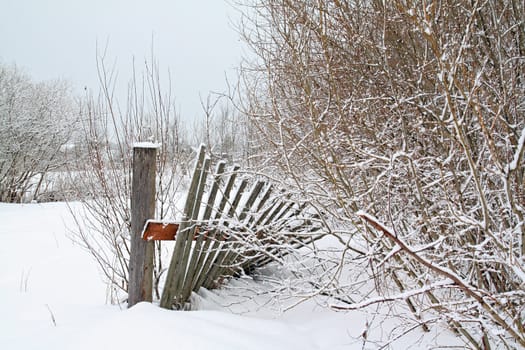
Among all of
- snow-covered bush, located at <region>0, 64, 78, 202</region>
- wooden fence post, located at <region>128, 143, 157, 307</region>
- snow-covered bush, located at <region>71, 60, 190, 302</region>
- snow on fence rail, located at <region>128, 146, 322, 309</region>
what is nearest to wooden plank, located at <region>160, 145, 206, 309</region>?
snow on fence rail, located at <region>128, 146, 322, 309</region>

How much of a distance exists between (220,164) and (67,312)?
5.32ft

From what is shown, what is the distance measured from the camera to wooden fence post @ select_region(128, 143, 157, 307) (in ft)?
9.84

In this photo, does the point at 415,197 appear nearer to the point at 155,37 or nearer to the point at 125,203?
the point at 125,203

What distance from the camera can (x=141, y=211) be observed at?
2.99m

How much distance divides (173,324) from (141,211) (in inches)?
34.5

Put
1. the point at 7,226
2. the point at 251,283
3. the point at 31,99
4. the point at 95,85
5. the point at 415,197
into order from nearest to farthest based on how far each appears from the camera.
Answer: the point at 415,197
the point at 95,85
the point at 251,283
the point at 7,226
the point at 31,99

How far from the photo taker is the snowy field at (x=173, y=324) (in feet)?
8.03

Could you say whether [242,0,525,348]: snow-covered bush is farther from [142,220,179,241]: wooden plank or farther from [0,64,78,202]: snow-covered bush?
[0,64,78,202]: snow-covered bush

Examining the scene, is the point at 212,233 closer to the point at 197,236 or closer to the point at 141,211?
the point at 197,236

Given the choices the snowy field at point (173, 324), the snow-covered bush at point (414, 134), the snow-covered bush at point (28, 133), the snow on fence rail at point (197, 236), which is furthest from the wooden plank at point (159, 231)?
the snow-covered bush at point (28, 133)

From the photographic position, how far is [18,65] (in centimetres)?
1786

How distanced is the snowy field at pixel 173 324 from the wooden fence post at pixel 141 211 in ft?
0.69

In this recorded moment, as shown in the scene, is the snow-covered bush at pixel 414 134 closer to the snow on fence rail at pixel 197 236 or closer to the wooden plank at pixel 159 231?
the snow on fence rail at pixel 197 236

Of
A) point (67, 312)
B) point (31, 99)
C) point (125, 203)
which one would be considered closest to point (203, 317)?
point (67, 312)
